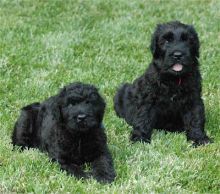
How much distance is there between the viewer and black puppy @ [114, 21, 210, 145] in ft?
30.5

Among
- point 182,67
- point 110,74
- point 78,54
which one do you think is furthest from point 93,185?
point 78,54

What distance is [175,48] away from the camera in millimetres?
9141

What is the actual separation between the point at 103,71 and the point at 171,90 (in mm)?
3185

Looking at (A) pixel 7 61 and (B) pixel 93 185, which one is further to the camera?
(A) pixel 7 61

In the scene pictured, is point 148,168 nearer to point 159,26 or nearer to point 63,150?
point 63,150

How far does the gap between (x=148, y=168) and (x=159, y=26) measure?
2.38 m

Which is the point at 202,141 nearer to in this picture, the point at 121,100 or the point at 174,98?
the point at 174,98

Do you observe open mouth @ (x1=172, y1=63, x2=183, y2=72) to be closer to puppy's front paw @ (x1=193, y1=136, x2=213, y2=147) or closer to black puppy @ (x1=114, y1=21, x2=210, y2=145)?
black puppy @ (x1=114, y1=21, x2=210, y2=145)

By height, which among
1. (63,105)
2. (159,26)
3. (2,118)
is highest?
(159,26)

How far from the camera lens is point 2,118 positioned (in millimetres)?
9961

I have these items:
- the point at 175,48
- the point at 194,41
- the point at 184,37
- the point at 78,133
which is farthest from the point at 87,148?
the point at 194,41

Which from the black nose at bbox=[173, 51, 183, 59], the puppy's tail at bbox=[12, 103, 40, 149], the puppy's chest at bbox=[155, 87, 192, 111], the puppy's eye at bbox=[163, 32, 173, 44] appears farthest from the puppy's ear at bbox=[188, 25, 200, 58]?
the puppy's tail at bbox=[12, 103, 40, 149]

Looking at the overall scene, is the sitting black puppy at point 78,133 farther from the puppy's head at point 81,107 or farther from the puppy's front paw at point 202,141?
the puppy's front paw at point 202,141

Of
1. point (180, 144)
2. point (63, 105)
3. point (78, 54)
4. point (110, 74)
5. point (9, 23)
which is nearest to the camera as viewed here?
point (63, 105)
